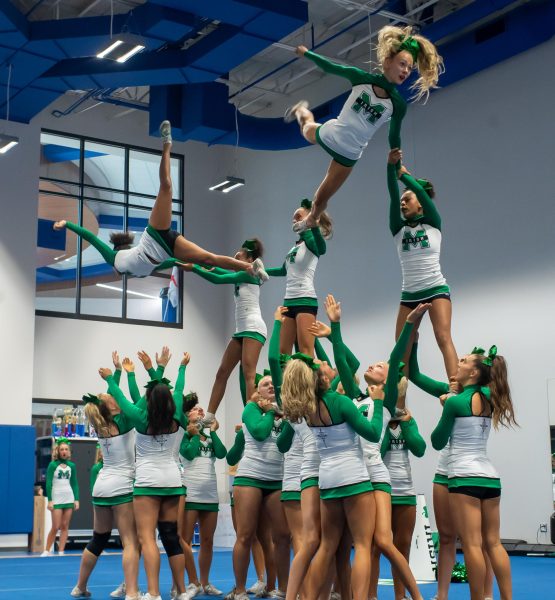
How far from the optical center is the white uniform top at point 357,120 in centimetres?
587

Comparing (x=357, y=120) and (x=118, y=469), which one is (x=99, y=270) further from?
(x=357, y=120)

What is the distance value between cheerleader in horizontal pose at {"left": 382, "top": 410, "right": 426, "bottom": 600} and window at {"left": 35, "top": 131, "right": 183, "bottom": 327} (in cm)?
1190

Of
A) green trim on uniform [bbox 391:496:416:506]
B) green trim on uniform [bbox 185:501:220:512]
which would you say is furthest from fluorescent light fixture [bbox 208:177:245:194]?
green trim on uniform [bbox 391:496:416:506]

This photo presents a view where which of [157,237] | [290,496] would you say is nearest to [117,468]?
[290,496]

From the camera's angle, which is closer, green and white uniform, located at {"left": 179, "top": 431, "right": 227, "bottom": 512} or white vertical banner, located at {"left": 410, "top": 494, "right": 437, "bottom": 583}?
green and white uniform, located at {"left": 179, "top": 431, "right": 227, "bottom": 512}

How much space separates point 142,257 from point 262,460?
79.1 inches

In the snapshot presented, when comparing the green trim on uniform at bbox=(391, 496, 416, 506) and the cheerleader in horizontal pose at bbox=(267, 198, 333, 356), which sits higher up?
the cheerleader in horizontal pose at bbox=(267, 198, 333, 356)

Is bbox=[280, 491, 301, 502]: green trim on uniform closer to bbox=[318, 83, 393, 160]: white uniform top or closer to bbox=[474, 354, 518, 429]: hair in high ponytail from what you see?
bbox=[474, 354, 518, 429]: hair in high ponytail

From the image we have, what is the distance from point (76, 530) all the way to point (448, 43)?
10.7m

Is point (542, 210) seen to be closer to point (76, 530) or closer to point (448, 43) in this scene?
point (448, 43)

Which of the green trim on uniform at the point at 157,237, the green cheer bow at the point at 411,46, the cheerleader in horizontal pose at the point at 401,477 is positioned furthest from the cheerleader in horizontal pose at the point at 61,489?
the green cheer bow at the point at 411,46

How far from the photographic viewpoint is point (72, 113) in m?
18.2

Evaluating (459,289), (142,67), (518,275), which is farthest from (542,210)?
(142,67)

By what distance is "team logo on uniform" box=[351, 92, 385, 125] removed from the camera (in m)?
5.86
